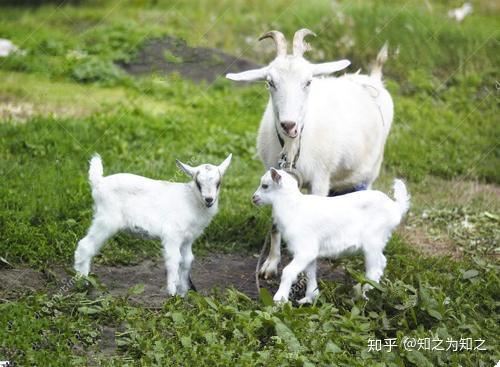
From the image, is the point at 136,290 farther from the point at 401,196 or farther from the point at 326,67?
the point at 326,67

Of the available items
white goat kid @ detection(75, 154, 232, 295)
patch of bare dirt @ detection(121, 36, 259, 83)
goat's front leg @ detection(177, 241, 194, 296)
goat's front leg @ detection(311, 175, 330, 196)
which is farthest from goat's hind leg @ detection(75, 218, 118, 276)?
patch of bare dirt @ detection(121, 36, 259, 83)

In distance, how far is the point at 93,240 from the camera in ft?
18.4

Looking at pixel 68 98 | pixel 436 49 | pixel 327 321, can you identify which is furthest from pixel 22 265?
pixel 436 49

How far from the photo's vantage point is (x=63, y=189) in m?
7.46

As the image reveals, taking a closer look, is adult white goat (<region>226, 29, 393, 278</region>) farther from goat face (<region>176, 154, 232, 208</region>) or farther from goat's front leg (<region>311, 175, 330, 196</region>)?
goat face (<region>176, 154, 232, 208</region>)

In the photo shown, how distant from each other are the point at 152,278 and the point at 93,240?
3.05ft

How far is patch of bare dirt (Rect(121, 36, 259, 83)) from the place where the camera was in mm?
11164

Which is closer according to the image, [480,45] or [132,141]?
[132,141]

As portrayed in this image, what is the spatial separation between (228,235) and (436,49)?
5.84 metres

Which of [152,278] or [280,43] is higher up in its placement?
[280,43]

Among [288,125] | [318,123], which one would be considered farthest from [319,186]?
[288,125]

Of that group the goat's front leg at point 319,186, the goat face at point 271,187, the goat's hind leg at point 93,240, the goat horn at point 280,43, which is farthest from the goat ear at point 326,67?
the goat's hind leg at point 93,240

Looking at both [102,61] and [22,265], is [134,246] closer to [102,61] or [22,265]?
[22,265]

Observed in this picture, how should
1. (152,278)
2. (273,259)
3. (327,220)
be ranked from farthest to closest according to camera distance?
(273,259) → (152,278) → (327,220)
